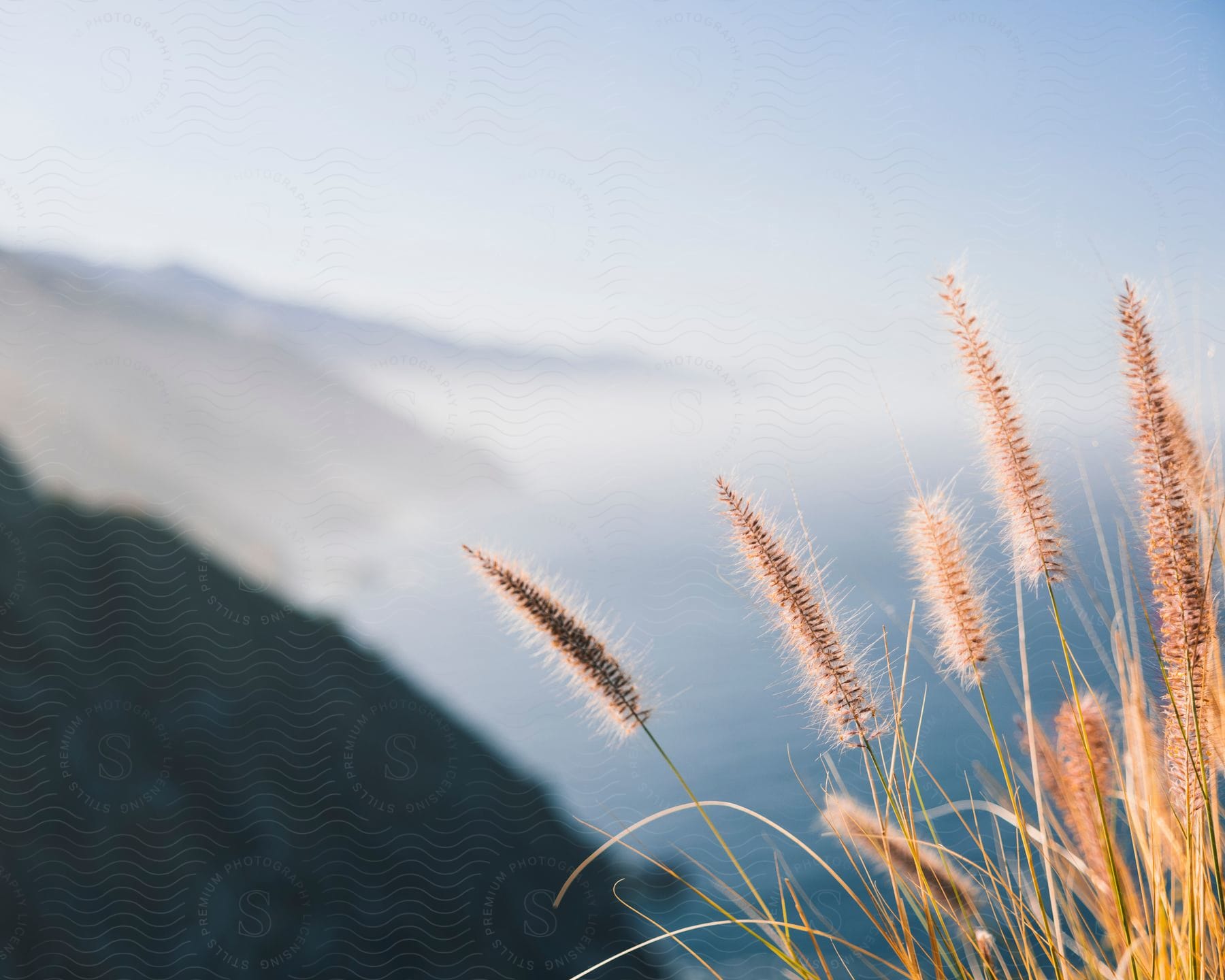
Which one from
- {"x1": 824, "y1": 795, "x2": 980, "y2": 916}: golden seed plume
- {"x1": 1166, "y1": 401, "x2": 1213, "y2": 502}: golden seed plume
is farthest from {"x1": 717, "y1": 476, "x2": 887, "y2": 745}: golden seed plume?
{"x1": 1166, "y1": 401, "x2": 1213, "y2": 502}: golden seed plume

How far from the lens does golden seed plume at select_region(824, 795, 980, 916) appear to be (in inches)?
22.8

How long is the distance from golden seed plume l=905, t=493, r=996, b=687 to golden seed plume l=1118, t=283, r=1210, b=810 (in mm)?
114

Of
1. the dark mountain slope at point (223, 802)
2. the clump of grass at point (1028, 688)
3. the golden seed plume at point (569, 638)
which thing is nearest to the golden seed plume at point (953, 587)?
the clump of grass at point (1028, 688)

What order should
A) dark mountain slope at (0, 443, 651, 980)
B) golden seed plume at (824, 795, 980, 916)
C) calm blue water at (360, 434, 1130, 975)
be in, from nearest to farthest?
1. golden seed plume at (824, 795, 980, 916)
2. calm blue water at (360, 434, 1130, 975)
3. dark mountain slope at (0, 443, 651, 980)

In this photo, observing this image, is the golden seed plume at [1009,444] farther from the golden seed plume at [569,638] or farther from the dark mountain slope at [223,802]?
the dark mountain slope at [223,802]

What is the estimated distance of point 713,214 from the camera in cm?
109

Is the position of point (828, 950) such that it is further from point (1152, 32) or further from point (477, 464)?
point (1152, 32)

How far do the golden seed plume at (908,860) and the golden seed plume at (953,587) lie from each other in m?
0.15

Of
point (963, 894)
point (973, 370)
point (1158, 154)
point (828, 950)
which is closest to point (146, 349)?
point (973, 370)

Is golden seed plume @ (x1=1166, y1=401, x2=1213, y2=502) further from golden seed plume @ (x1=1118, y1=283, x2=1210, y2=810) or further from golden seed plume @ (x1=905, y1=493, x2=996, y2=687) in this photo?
golden seed plume @ (x1=905, y1=493, x2=996, y2=687)

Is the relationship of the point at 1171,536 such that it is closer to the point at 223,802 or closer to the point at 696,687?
the point at 696,687

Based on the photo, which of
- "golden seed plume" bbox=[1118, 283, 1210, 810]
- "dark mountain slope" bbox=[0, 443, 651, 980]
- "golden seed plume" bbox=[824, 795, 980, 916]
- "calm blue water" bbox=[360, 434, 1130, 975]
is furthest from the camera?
"dark mountain slope" bbox=[0, 443, 651, 980]

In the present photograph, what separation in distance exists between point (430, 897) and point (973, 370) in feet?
4.03

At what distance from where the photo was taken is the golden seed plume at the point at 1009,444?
0.51 metres
